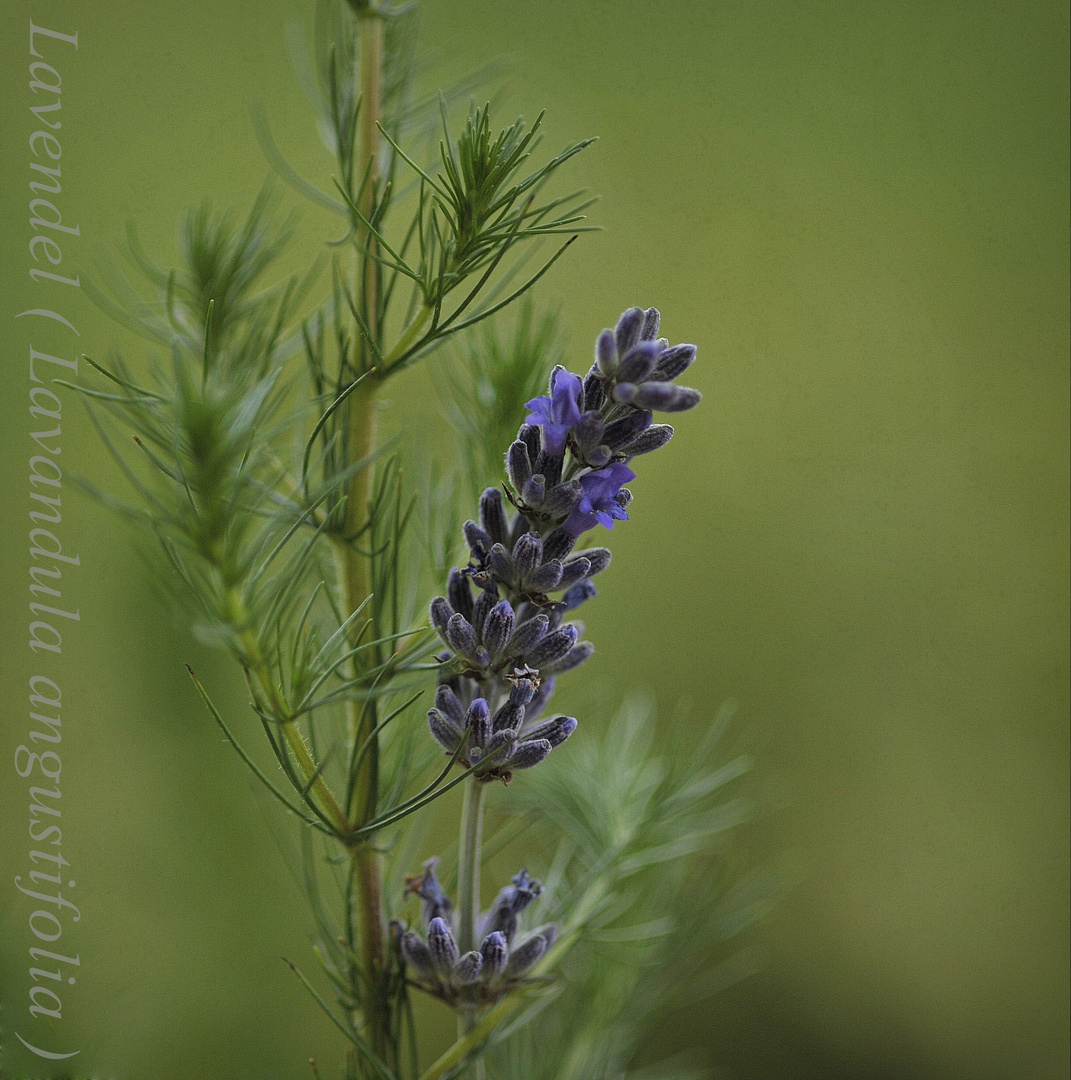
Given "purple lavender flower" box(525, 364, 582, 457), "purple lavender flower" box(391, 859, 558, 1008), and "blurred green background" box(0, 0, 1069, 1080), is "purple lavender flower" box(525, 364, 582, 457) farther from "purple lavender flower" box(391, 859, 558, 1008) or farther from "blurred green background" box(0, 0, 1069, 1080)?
"blurred green background" box(0, 0, 1069, 1080)

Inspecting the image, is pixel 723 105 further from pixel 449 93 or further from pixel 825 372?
pixel 449 93

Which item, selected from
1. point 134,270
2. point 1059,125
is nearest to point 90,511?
point 134,270

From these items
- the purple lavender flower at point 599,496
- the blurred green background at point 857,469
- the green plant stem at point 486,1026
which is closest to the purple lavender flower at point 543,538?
the purple lavender flower at point 599,496

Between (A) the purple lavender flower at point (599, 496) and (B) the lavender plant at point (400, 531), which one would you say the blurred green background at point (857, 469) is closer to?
(B) the lavender plant at point (400, 531)

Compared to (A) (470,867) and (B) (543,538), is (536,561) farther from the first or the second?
(A) (470,867)

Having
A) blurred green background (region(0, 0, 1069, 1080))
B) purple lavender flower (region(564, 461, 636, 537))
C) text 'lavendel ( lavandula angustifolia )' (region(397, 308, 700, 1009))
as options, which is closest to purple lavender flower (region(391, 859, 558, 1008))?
text 'lavendel ( lavandula angustifolia )' (region(397, 308, 700, 1009))

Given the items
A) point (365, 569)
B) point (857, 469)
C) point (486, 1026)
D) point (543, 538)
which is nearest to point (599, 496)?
point (543, 538)
